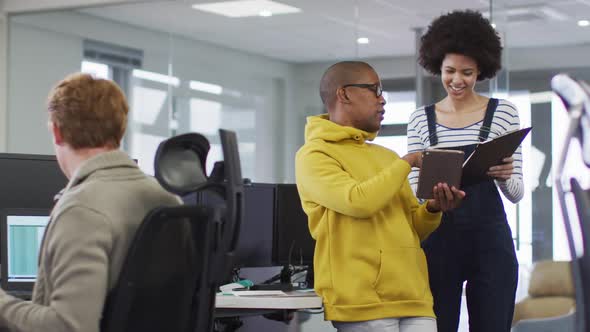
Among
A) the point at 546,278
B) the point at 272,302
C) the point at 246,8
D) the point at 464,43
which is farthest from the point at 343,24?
the point at 272,302

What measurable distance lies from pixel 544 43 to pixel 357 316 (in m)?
3.56

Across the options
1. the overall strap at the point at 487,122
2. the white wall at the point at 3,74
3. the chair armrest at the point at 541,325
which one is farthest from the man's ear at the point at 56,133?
the white wall at the point at 3,74

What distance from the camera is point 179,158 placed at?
6.52ft

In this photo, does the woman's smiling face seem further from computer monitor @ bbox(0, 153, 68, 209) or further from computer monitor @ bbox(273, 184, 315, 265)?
computer monitor @ bbox(0, 153, 68, 209)

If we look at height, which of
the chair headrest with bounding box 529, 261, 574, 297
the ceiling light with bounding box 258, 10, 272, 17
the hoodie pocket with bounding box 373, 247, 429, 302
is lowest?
the chair headrest with bounding box 529, 261, 574, 297

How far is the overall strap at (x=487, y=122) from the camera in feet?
10.1

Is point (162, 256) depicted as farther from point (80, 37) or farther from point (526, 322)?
point (80, 37)

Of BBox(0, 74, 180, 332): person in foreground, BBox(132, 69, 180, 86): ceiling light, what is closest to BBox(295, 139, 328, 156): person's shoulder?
BBox(0, 74, 180, 332): person in foreground

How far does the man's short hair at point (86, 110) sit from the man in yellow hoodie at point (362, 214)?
0.77m

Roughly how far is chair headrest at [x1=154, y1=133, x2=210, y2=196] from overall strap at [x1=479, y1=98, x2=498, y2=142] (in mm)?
1297

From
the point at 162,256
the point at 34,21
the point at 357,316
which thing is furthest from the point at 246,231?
the point at 34,21

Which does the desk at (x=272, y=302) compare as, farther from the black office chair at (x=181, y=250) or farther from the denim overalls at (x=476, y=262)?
the black office chair at (x=181, y=250)

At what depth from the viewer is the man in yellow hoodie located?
2.60m

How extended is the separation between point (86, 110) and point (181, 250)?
0.37m
